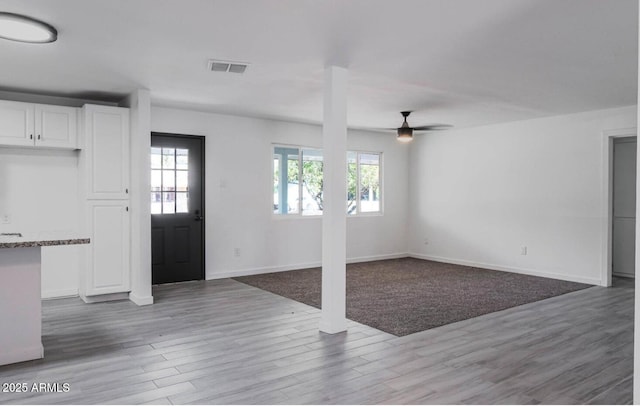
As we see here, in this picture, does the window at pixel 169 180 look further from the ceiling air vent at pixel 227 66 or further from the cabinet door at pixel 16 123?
the ceiling air vent at pixel 227 66

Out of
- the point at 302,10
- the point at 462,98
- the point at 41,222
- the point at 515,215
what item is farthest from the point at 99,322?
the point at 515,215

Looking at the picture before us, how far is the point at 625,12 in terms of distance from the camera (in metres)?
2.92

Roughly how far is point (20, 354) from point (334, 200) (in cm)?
274

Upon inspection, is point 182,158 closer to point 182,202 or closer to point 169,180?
point 169,180

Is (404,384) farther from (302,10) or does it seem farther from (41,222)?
(41,222)

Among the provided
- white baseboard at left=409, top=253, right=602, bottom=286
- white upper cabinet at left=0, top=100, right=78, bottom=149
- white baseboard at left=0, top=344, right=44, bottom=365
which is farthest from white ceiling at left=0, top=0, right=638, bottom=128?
white baseboard at left=409, top=253, right=602, bottom=286

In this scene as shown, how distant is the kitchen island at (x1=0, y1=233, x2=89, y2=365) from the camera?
3316 mm

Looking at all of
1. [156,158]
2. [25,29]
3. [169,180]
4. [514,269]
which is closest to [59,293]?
[169,180]

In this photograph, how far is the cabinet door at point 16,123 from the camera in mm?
4852

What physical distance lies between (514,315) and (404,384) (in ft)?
7.62

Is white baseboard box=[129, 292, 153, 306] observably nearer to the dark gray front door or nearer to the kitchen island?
the dark gray front door

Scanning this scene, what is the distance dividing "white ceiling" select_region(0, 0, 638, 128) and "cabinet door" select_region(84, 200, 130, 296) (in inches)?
Answer: 54.7

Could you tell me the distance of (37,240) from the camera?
3.35 metres

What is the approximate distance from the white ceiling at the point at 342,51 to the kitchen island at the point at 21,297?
5.17ft
